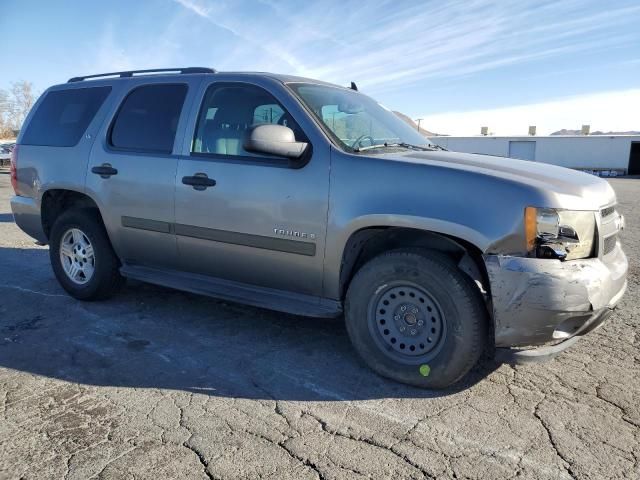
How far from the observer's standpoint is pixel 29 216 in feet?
16.6

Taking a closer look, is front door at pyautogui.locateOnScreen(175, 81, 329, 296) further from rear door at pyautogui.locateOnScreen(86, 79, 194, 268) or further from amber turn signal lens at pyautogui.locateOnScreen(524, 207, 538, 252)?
amber turn signal lens at pyautogui.locateOnScreen(524, 207, 538, 252)

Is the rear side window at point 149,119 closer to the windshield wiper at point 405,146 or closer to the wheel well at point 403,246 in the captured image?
the windshield wiper at point 405,146

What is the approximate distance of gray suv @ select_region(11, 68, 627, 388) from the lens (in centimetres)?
280

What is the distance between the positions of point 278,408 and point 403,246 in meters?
1.30

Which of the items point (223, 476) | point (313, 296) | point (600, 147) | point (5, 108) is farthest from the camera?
point (5, 108)

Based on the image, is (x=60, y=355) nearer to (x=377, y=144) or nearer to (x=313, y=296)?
(x=313, y=296)

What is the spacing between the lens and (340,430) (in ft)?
8.85

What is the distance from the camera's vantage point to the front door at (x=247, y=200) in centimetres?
340

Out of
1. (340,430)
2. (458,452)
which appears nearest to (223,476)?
(340,430)

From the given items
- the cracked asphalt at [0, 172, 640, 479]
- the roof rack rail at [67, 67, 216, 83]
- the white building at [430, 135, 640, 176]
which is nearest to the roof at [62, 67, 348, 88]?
the roof rack rail at [67, 67, 216, 83]

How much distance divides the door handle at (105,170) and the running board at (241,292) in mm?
843

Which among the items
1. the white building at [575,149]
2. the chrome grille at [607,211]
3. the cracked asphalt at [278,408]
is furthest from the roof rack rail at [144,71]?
the white building at [575,149]

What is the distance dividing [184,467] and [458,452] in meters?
1.35

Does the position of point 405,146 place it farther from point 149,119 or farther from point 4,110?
point 4,110
